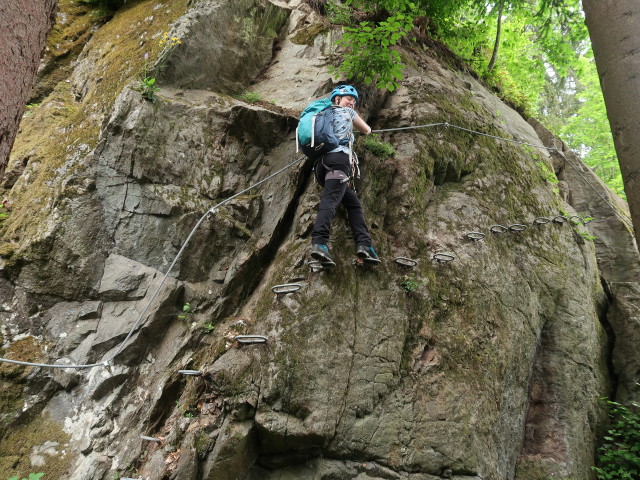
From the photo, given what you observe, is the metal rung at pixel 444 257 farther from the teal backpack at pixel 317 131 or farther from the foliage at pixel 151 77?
the foliage at pixel 151 77

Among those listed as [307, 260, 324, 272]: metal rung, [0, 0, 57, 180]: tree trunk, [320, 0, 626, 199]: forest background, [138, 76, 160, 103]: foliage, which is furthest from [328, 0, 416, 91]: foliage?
[0, 0, 57, 180]: tree trunk

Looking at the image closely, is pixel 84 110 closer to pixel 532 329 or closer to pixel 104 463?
pixel 104 463

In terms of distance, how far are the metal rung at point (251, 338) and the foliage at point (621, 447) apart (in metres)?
4.89

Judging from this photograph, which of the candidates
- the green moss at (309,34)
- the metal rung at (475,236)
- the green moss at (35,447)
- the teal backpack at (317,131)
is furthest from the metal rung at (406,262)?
the green moss at (309,34)

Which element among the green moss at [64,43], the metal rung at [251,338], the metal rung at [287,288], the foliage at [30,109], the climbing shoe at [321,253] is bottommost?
the metal rung at [251,338]

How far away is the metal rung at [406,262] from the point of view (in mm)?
5395

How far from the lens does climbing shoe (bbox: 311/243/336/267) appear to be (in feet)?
15.7

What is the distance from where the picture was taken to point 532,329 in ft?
20.3

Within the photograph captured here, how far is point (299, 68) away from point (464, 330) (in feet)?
18.8

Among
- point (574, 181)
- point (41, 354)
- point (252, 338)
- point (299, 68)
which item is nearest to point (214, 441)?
point (252, 338)

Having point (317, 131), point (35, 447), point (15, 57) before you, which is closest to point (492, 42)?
point (317, 131)

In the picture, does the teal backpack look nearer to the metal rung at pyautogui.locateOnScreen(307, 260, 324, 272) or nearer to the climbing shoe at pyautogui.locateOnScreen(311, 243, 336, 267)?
the climbing shoe at pyautogui.locateOnScreen(311, 243, 336, 267)

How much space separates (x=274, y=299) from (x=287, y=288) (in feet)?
0.68

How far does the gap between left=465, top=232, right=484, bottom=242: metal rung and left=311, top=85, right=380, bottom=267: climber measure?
1.76 metres
